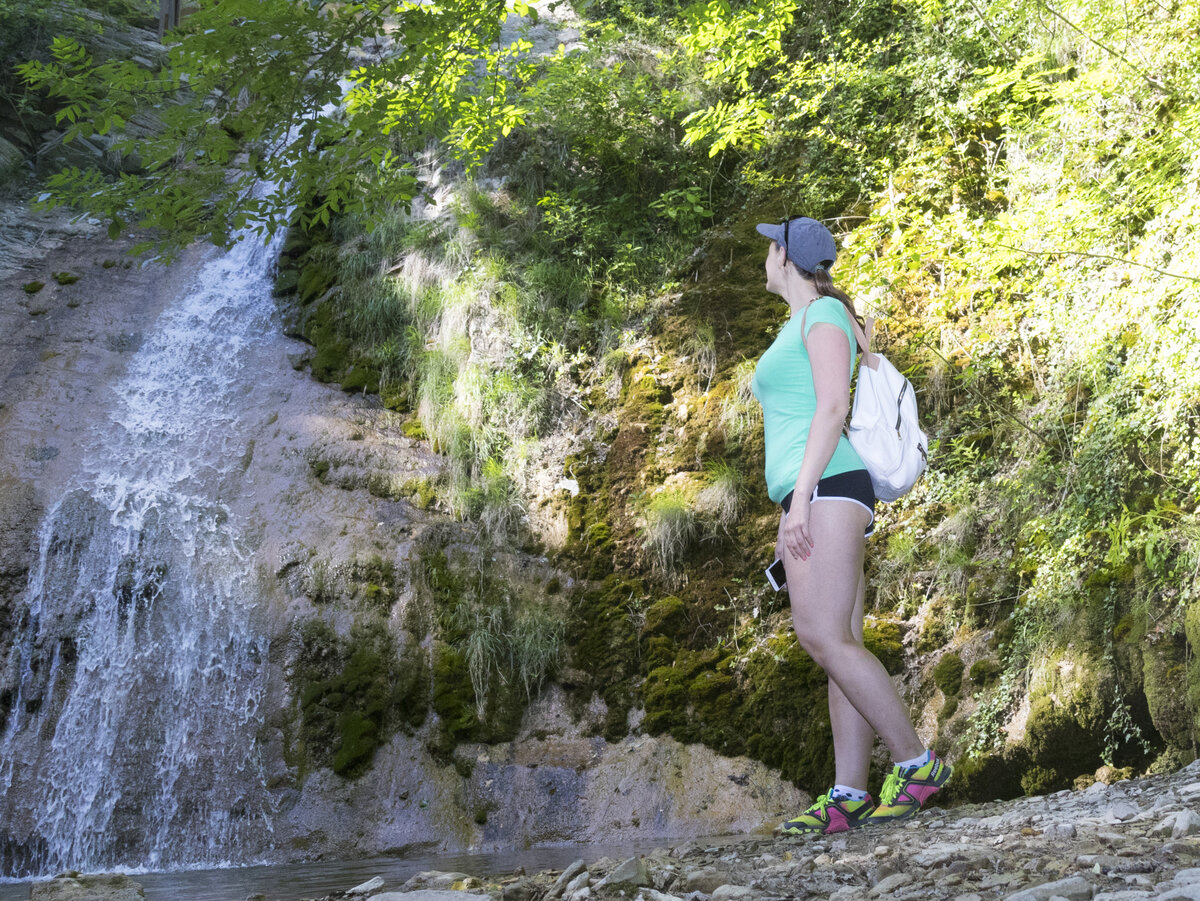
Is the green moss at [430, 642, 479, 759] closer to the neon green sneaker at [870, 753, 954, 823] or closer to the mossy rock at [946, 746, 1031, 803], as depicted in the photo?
the mossy rock at [946, 746, 1031, 803]

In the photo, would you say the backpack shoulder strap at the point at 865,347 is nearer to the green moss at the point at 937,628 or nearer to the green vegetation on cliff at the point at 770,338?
the green vegetation on cliff at the point at 770,338

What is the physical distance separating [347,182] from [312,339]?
18.0 ft

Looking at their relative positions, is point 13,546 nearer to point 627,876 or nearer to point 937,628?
point 627,876

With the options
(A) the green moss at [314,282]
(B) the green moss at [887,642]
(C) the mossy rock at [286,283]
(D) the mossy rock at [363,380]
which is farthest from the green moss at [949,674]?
(C) the mossy rock at [286,283]

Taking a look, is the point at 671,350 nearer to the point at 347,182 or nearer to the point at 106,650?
the point at 347,182

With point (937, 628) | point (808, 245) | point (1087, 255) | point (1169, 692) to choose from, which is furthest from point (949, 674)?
point (808, 245)

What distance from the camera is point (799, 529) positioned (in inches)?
113

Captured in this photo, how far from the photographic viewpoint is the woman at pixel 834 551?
2.87 m

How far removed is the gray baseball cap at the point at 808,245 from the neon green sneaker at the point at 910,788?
1.77 metres

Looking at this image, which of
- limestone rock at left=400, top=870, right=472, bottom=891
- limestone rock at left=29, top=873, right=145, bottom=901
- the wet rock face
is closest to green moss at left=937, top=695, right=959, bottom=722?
limestone rock at left=400, top=870, right=472, bottom=891

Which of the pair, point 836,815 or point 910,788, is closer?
point 910,788

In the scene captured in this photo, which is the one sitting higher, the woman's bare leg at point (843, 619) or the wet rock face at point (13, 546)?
the wet rock face at point (13, 546)

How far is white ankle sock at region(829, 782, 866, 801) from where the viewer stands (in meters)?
3.03

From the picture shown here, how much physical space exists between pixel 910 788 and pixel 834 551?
832mm
